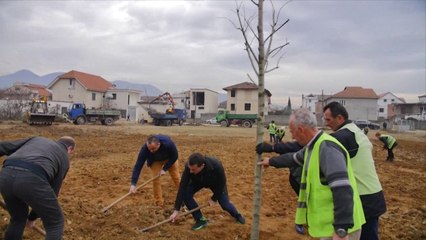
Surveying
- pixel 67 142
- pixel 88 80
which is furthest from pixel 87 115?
pixel 67 142

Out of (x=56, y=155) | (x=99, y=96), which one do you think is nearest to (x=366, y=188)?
(x=56, y=155)

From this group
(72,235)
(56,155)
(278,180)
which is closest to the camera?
(56,155)

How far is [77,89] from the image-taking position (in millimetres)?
53375

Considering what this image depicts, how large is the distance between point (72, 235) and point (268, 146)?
2.78 m

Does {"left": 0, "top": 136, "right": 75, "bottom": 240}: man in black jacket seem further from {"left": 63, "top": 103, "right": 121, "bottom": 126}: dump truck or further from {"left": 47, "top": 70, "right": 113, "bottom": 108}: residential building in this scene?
{"left": 47, "top": 70, "right": 113, "bottom": 108}: residential building

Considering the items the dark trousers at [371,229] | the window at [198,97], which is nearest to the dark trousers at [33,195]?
the dark trousers at [371,229]

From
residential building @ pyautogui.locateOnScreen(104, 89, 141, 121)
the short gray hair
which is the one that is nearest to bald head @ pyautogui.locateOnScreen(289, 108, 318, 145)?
the short gray hair

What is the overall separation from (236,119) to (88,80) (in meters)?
25.1

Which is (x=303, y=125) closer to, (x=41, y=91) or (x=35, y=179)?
(x=35, y=179)

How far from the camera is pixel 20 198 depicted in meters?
3.37

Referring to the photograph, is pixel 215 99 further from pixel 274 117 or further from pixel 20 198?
pixel 20 198

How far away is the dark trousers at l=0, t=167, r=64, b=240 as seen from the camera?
10.8 ft

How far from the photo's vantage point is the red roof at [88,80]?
2092 inches

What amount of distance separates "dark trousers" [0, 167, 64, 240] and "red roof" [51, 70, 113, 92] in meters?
51.9
